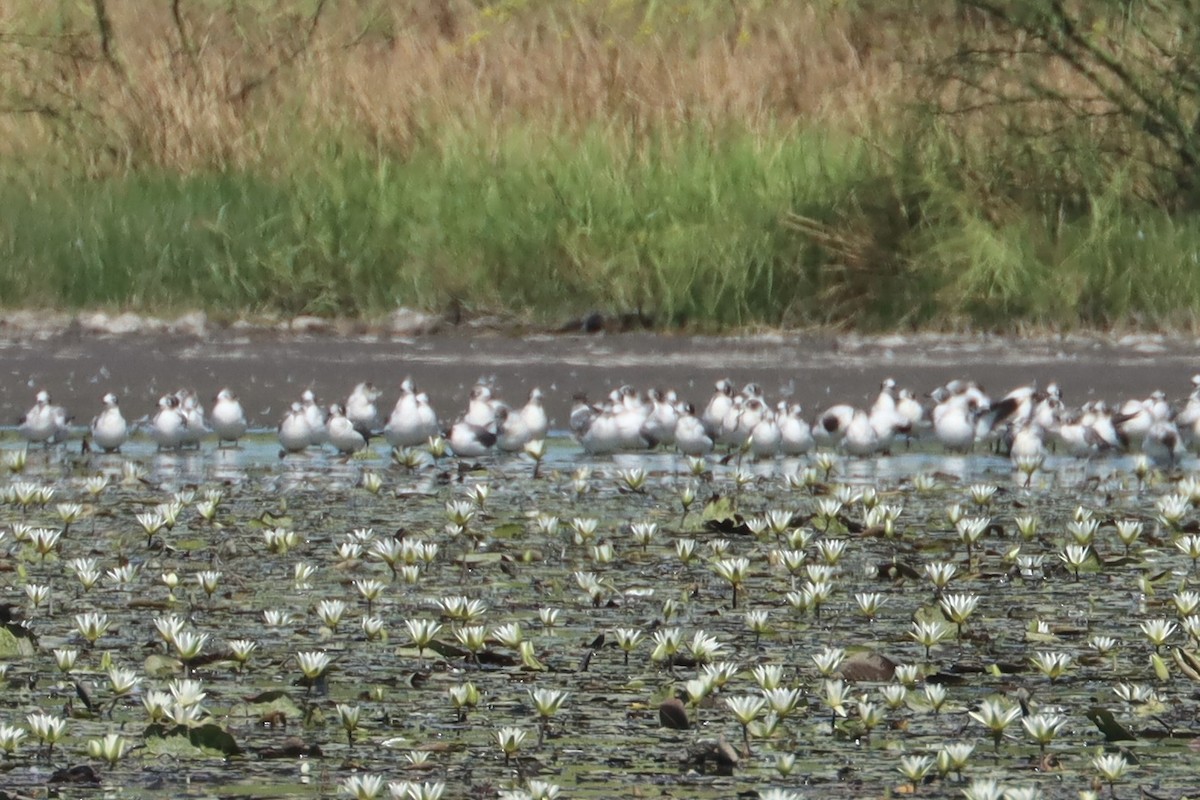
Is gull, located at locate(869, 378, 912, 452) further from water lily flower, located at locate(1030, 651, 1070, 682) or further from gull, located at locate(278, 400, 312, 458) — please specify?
water lily flower, located at locate(1030, 651, 1070, 682)

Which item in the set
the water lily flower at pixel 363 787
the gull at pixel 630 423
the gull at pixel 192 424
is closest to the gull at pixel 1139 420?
the gull at pixel 630 423

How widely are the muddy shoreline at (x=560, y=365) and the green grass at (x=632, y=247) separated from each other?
1.07 feet

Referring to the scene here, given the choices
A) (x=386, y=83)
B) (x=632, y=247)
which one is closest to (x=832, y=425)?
(x=632, y=247)

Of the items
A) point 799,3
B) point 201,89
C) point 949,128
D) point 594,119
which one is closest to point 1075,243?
point 949,128

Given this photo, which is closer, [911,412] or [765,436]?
[765,436]

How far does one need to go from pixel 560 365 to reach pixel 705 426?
222cm

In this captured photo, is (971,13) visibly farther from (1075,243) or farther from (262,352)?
(262,352)

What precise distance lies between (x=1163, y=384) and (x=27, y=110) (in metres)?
8.68

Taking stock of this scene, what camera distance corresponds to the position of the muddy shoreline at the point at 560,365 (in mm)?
12164

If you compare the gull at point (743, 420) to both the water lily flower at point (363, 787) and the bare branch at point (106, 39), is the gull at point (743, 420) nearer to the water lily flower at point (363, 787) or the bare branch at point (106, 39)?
the water lily flower at point (363, 787)

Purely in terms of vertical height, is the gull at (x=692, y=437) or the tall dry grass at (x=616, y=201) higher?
the tall dry grass at (x=616, y=201)

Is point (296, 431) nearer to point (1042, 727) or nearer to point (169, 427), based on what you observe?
point (169, 427)

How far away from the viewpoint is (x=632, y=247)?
13680 mm

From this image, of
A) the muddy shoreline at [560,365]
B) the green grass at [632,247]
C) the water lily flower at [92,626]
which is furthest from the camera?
the green grass at [632,247]
